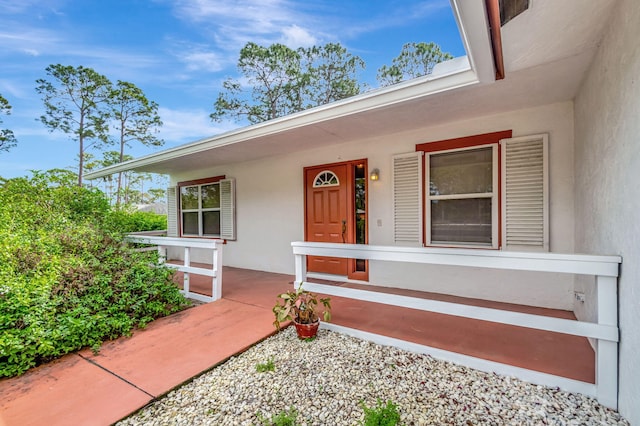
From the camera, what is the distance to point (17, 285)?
2545mm

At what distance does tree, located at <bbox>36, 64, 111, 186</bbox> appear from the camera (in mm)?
13125

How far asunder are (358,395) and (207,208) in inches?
235

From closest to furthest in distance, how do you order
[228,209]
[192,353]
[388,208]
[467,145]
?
1. [192,353]
2. [467,145]
3. [388,208]
4. [228,209]

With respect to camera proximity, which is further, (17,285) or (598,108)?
(17,285)

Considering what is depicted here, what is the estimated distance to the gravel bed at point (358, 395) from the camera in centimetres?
167

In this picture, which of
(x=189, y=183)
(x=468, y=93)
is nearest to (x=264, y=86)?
(x=189, y=183)

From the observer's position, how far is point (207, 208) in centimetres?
684

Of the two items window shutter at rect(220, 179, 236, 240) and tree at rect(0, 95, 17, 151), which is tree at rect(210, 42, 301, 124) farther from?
tree at rect(0, 95, 17, 151)

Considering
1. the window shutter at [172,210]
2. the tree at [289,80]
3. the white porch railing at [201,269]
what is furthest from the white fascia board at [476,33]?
the tree at [289,80]

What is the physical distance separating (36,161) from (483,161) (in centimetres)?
2385

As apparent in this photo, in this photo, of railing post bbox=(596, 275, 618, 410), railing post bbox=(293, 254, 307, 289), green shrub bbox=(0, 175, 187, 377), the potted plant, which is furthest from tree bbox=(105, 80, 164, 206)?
railing post bbox=(596, 275, 618, 410)

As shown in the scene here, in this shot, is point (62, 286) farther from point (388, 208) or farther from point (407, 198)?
point (407, 198)

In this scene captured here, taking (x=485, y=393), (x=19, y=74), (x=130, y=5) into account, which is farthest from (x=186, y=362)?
(x=19, y=74)

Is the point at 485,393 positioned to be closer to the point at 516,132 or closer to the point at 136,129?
the point at 516,132
